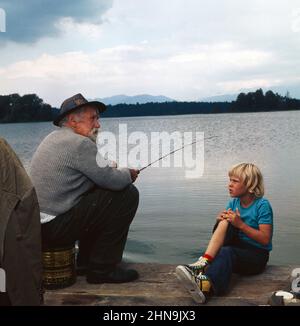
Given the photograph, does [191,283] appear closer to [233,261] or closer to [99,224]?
[233,261]

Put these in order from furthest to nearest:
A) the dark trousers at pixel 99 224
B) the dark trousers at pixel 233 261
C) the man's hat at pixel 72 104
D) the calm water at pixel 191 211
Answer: the calm water at pixel 191 211 < the man's hat at pixel 72 104 < the dark trousers at pixel 99 224 < the dark trousers at pixel 233 261

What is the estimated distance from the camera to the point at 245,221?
412 centimetres

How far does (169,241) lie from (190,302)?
21.7ft

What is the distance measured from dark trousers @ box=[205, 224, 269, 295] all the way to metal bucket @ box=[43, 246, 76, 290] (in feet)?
3.33

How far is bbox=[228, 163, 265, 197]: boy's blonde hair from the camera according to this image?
160 inches

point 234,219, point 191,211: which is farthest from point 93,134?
point 191,211

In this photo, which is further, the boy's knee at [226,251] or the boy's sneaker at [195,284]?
the boy's knee at [226,251]

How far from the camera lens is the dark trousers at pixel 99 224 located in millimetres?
3730

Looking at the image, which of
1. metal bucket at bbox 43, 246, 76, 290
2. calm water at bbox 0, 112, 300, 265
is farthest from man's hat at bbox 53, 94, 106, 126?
calm water at bbox 0, 112, 300, 265

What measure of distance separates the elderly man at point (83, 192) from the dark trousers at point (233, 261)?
0.69m

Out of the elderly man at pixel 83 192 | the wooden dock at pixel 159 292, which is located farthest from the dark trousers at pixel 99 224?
the wooden dock at pixel 159 292

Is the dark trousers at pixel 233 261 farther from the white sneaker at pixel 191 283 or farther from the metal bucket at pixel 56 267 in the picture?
the metal bucket at pixel 56 267
